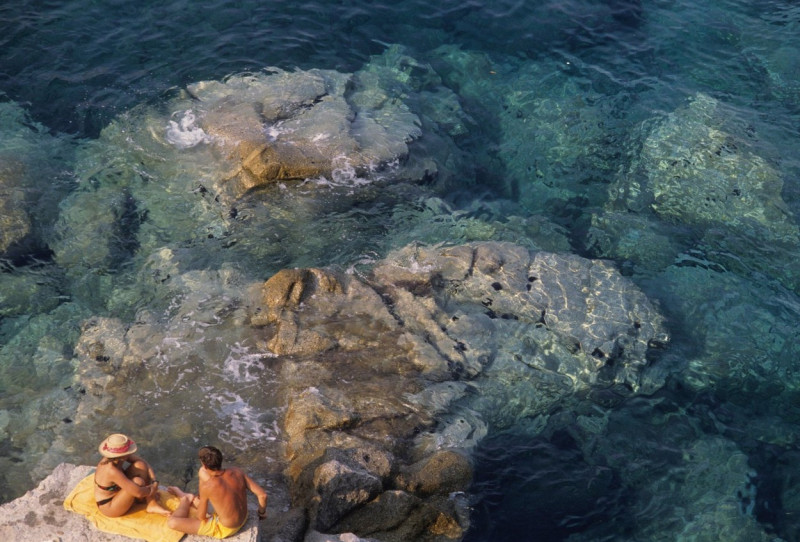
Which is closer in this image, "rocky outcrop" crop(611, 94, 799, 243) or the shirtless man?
the shirtless man

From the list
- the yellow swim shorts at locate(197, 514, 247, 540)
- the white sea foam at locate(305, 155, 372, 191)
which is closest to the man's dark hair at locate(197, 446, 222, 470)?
the yellow swim shorts at locate(197, 514, 247, 540)

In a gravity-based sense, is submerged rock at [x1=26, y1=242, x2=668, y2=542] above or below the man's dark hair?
below

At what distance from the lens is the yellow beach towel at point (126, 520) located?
6.93 m

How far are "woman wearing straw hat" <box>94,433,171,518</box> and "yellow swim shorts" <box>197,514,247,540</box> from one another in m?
0.47

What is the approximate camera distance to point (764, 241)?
13320 mm

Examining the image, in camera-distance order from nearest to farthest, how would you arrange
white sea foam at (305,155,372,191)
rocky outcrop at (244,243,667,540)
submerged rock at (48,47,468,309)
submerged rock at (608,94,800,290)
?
rocky outcrop at (244,243,667,540), submerged rock at (48,47,468,309), white sea foam at (305,155,372,191), submerged rock at (608,94,800,290)

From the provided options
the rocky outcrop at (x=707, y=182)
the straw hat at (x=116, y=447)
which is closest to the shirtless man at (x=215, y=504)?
the straw hat at (x=116, y=447)

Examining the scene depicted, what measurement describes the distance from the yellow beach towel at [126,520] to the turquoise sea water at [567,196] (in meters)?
1.64

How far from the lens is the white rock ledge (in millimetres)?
6859

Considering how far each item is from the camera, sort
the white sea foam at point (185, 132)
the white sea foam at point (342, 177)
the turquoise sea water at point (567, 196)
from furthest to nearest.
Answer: the white sea foam at point (185, 132) < the white sea foam at point (342, 177) < the turquoise sea water at point (567, 196)

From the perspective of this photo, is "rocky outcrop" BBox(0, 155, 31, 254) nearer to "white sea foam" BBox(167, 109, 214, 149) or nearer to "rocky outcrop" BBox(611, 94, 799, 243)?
"white sea foam" BBox(167, 109, 214, 149)

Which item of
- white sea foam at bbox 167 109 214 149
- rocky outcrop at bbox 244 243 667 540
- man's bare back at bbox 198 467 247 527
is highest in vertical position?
white sea foam at bbox 167 109 214 149

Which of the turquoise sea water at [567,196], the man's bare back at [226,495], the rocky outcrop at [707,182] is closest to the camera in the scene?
the man's bare back at [226,495]

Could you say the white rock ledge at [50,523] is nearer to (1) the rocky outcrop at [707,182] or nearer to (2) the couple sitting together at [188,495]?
(2) the couple sitting together at [188,495]
